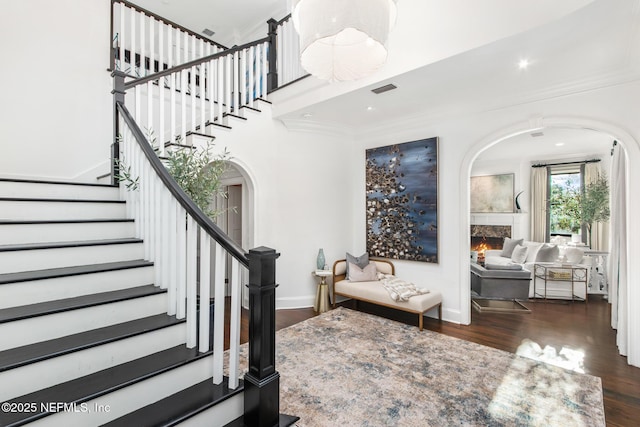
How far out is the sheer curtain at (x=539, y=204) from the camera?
7.23 metres

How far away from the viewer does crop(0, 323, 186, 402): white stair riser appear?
136 cm

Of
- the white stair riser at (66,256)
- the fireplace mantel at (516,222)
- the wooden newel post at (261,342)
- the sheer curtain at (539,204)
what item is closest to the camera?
the wooden newel post at (261,342)

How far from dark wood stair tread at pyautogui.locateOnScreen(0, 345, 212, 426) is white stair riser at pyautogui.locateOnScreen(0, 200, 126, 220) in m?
1.45

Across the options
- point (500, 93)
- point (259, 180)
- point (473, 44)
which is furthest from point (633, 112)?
point (259, 180)

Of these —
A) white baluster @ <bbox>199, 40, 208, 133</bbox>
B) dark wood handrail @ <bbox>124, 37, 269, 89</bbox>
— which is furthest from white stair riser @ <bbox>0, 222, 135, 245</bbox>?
white baluster @ <bbox>199, 40, 208, 133</bbox>

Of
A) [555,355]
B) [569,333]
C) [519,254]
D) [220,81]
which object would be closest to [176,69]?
[220,81]

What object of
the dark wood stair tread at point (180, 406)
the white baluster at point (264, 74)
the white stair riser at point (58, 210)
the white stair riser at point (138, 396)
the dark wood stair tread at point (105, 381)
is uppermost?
the white baluster at point (264, 74)

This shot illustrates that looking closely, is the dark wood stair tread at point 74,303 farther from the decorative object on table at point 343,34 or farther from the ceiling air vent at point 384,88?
the ceiling air vent at point 384,88

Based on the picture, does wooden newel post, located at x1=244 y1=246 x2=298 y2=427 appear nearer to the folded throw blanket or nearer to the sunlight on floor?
the folded throw blanket

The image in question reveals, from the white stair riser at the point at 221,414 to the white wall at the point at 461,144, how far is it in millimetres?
3295

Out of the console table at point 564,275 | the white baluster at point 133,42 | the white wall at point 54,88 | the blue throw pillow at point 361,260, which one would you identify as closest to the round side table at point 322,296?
the blue throw pillow at point 361,260

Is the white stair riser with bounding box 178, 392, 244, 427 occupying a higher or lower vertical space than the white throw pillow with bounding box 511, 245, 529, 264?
lower

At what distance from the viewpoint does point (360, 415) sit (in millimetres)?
2178

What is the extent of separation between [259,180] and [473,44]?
3.11 meters
